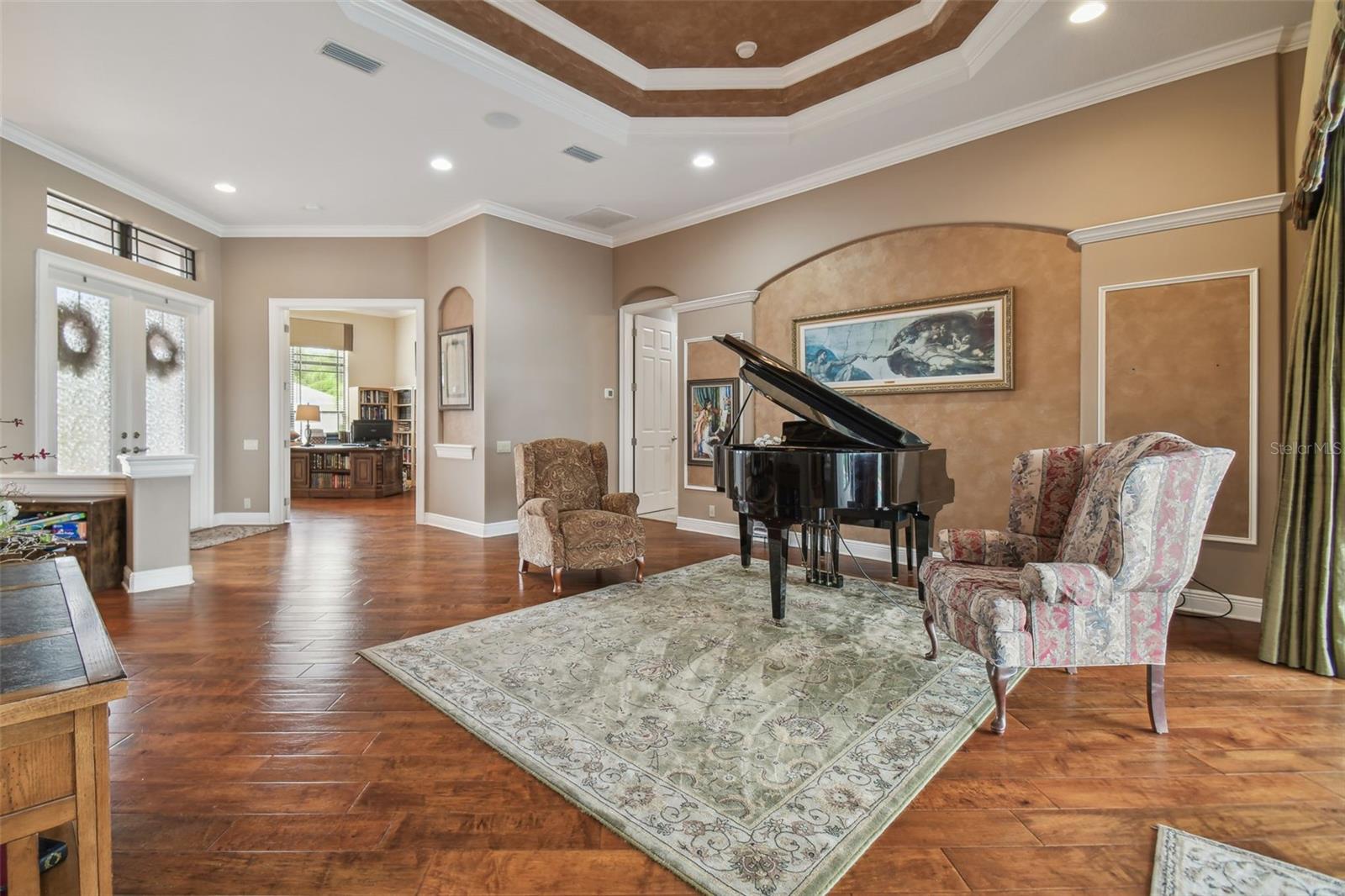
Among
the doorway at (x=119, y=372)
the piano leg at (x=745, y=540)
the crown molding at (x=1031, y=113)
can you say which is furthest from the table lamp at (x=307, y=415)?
the piano leg at (x=745, y=540)

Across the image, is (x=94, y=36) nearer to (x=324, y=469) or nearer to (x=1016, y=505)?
(x=1016, y=505)

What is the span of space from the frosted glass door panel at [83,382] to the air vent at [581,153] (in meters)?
4.19

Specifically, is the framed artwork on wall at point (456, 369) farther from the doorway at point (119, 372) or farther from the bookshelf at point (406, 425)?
the bookshelf at point (406, 425)

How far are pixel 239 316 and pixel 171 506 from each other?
3.28 m

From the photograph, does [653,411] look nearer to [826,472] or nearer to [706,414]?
[706,414]

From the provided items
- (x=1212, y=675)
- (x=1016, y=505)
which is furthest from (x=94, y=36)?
(x=1212, y=675)

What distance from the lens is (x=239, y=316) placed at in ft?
20.7

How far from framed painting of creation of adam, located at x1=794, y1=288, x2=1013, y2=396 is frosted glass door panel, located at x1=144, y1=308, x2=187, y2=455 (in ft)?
19.8

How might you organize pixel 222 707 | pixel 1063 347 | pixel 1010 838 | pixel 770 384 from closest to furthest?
1. pixel 1010 838
2. pixel 222 707
3. pixel 770 384
4. pixel 1063 347

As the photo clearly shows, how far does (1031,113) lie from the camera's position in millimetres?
3928

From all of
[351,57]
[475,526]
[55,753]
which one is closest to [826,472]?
[55,753]

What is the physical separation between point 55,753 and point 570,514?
332cm

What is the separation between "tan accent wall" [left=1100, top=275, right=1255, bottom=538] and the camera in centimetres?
325

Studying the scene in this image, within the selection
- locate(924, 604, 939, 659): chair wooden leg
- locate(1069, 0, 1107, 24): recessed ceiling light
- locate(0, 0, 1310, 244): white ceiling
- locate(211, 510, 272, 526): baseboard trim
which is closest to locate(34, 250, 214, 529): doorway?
locate(211, 510, 272, 526): baseboard trim
